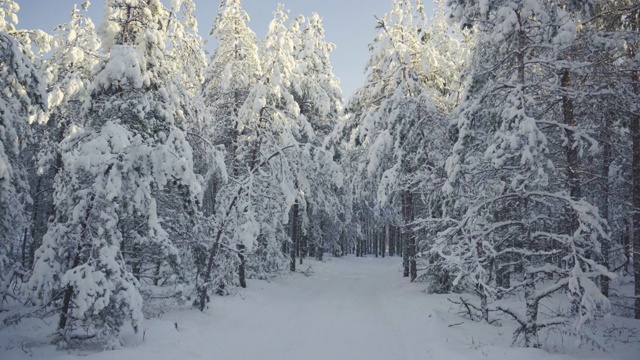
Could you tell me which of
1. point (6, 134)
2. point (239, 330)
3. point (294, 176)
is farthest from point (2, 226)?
point (294, 176)

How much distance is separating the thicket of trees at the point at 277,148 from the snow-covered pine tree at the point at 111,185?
0.15 ft

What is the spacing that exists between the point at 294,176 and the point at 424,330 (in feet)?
24.1

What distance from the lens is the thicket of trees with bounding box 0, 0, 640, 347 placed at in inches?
304

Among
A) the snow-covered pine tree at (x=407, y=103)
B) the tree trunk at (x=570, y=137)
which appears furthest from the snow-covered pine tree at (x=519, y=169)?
the snow-covered pine tree at (x=407, y=103)

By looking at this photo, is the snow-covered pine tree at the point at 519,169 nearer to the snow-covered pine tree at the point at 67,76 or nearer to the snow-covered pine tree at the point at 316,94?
the snow-covered pine tree at the point at 316,94

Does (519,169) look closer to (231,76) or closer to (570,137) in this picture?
(570,137)

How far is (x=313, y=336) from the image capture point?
9.88 meters

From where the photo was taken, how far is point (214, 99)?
60.1ft

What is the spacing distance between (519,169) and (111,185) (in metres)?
8.99

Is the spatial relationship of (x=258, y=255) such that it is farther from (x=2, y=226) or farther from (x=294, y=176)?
(x=2, y=226)

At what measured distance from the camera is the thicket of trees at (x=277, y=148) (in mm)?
7715

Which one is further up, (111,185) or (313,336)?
(111,185)

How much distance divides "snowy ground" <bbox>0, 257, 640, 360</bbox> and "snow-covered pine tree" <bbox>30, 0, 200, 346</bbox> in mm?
961

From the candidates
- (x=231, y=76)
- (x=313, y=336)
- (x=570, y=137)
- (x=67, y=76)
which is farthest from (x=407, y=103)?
(x=67, y=76)
